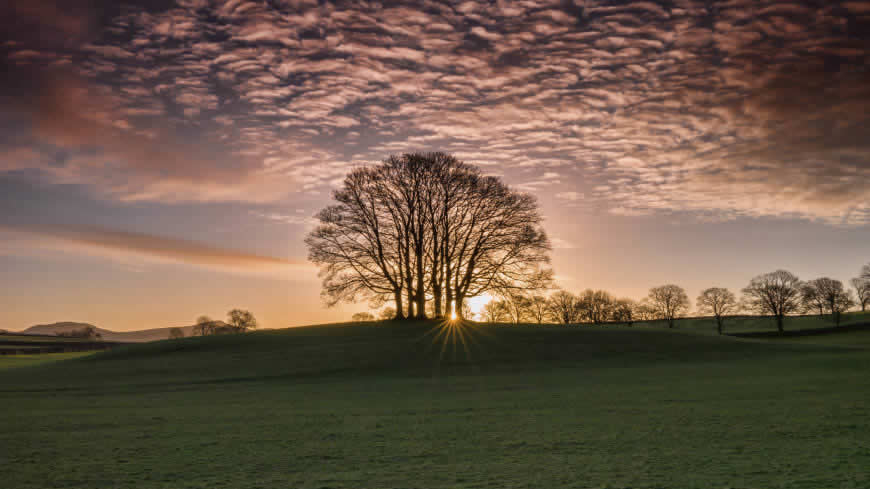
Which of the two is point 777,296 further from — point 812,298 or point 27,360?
point 27,360

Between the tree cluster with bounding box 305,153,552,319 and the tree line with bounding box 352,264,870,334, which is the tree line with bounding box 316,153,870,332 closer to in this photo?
the tree cluster with bounding box 305,153,552,319

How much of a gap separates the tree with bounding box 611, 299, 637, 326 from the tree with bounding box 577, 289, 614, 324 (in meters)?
1.07

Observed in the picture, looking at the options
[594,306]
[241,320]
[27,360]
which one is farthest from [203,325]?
[594,306]

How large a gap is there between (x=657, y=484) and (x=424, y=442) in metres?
3.95

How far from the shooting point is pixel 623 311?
10625 centimetres

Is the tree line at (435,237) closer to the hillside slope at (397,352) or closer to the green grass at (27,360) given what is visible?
the hillside slope at (397,352)

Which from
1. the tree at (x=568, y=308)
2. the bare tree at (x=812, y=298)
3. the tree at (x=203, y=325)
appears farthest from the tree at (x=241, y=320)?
the bare tree at (x=812, y=298)

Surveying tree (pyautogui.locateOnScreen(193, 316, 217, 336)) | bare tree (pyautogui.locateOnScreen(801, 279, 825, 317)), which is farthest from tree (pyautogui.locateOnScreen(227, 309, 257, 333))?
bare tree (pyautogui.locateOnScreen(801, 279, 825, 317))

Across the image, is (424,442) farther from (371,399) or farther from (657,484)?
(371,399)

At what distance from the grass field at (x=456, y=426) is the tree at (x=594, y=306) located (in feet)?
241

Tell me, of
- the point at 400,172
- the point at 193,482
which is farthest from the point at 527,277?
the point at 193,482

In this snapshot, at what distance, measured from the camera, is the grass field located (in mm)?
6629

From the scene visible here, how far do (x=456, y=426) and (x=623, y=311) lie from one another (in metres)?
103

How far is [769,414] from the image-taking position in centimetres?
1046
